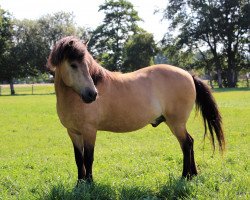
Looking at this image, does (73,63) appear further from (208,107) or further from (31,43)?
(31,43)

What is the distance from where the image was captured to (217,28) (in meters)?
45.2

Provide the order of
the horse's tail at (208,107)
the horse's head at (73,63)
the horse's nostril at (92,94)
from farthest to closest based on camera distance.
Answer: the horse's tail at (208,107), the horse's head at (73,63), the horse's nostril at (92,94)

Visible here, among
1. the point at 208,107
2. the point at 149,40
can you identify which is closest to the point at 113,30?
the point at 149,40

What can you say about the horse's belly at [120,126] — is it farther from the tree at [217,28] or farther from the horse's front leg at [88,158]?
the tree at [217,28]

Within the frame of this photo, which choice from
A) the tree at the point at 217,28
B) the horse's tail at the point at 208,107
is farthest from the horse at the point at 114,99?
the tree at the point at 217,28

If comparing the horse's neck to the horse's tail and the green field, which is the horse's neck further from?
the horse's tail

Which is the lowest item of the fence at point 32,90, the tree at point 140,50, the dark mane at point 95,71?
the fence at point 32,90

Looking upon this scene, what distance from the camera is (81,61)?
177 inches

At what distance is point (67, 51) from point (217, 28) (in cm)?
4378

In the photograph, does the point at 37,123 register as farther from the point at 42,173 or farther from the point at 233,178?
the point at 233,178

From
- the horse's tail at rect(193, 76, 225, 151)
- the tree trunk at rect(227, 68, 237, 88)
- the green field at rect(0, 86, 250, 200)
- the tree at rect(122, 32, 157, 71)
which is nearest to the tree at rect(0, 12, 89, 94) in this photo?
the tree at rect(122, 32, 157, 71)

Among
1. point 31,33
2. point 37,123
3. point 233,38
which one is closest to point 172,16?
point 233,38

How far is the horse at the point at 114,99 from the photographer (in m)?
4.54

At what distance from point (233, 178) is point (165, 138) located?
4.74m
